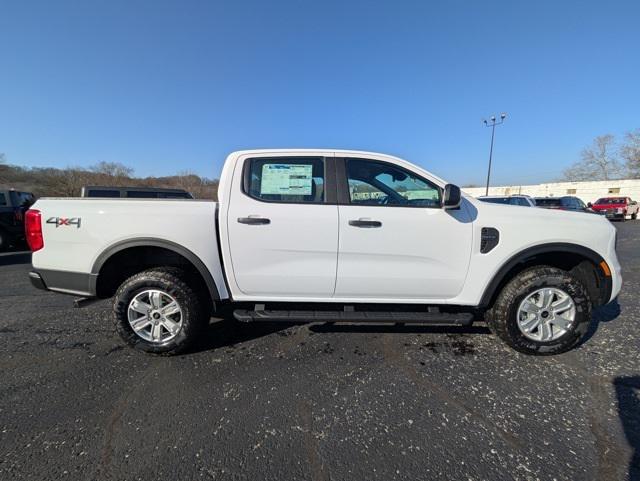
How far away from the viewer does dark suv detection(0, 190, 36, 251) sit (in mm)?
8500

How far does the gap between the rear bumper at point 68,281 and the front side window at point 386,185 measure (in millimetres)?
2671

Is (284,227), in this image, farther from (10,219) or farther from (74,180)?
(74,180)

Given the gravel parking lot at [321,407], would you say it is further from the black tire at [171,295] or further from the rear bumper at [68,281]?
the rear bumper at [68,281]

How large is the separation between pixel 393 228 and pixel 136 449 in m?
2.47

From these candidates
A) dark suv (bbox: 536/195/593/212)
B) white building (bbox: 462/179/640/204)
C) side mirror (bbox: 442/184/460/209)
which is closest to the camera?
side mirror (bbox: 442/184/460/209)

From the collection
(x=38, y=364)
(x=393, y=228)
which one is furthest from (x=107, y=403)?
(x=393, y=228)

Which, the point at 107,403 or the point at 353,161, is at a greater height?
the point at 353,161

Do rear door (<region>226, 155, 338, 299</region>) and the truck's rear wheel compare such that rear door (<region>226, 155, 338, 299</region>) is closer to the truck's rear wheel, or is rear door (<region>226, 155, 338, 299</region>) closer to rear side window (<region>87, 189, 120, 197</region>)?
rear side window (<region>87, 189, 120, 197</region>)

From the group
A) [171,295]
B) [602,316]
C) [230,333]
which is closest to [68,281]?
[171,295]

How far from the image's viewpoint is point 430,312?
285cm

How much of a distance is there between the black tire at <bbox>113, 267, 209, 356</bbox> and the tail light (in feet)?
2.94

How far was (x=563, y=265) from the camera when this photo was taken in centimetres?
323

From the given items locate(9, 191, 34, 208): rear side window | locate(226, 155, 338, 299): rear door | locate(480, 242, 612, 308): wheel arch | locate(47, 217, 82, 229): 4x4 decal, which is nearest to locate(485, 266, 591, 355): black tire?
locate(480, 242, 612, 308): wheel arch

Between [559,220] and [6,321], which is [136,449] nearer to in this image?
[6,321]
